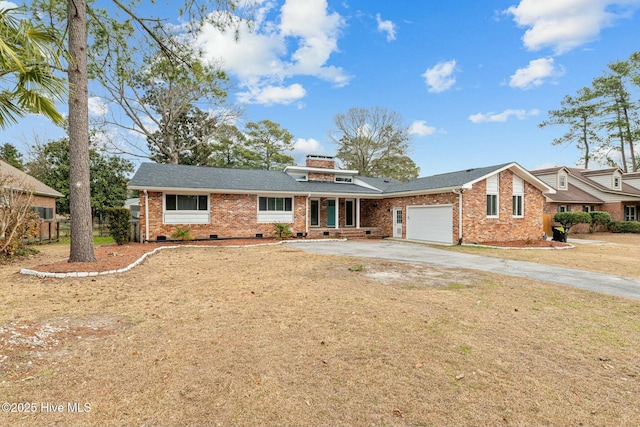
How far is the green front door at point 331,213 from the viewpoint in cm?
2141

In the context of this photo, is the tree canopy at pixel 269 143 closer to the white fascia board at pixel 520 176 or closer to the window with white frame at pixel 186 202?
the window with white frame at pixel 186 202

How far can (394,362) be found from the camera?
3.29 m

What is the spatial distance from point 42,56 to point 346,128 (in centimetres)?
3276

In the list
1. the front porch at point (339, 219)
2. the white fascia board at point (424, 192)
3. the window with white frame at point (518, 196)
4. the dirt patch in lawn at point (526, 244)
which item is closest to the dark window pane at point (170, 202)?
the front porch at point (339, 219)

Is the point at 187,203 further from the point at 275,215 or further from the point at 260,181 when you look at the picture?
the point at 275,215

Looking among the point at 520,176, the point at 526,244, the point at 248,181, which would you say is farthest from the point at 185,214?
the point at 520,176

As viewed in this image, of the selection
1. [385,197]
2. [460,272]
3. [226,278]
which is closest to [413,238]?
[385,197]

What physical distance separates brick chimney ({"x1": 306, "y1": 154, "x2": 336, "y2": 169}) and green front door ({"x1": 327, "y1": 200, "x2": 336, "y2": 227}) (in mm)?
2893

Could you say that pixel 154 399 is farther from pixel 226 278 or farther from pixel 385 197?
pixel 385 197

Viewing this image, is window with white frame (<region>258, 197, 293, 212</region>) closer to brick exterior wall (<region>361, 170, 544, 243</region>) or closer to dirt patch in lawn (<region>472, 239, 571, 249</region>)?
brick exterior wall (<region>361, 170, 544, 243</region>)

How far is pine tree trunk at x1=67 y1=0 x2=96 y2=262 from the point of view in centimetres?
824

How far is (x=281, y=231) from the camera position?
17.7 metres

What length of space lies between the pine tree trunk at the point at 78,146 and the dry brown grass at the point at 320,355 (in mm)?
1889

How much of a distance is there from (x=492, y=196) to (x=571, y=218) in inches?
386
